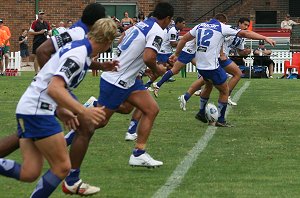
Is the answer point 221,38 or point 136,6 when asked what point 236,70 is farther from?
point 136,6

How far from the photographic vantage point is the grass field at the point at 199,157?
1016cm

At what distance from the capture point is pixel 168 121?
57.5ft

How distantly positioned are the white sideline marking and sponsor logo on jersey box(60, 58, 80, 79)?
1861 millimetres

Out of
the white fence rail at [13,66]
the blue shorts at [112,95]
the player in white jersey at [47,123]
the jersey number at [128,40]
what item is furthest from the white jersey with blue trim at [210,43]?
the white fence rail at [13,66]

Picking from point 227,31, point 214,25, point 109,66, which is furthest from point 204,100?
point 109,66

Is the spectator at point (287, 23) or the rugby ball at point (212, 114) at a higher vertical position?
the rugby ball at point (212, 114)

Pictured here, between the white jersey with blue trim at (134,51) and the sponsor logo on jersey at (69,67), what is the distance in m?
3.39

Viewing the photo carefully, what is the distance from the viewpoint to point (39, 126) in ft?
27.9

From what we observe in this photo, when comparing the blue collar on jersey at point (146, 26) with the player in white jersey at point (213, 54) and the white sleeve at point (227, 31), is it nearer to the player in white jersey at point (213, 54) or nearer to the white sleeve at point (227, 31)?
the white sleeve at point (227, 31)

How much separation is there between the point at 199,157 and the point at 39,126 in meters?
4.40

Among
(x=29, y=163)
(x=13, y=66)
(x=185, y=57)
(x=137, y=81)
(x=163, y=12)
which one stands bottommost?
(x=13, y=66)

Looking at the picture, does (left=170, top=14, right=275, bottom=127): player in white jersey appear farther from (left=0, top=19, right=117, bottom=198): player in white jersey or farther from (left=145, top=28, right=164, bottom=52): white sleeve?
(left=0, top=19, right=117, bottom=198): player in white jersey

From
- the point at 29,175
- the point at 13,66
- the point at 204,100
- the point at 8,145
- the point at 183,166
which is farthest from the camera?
the point at 13,66

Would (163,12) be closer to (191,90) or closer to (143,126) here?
(143,126)
